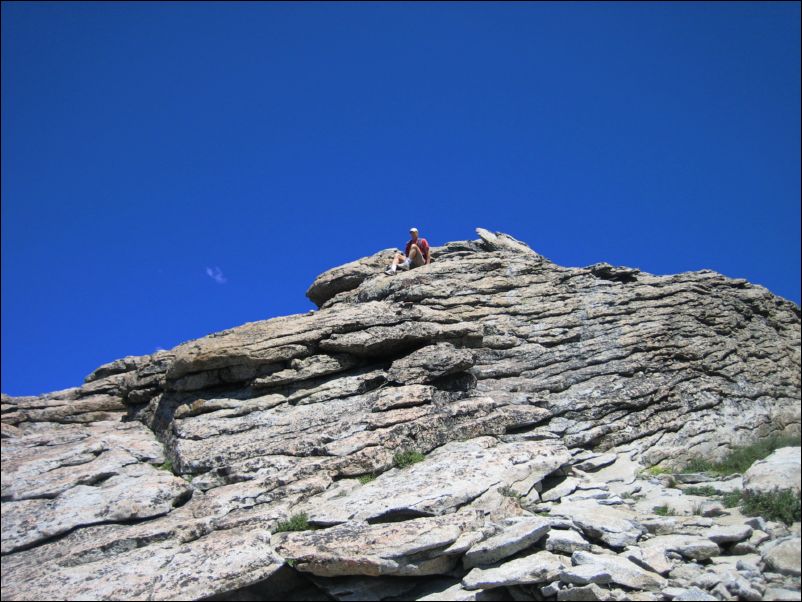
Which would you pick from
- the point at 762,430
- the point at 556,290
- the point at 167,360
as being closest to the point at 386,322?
the point at 556,290

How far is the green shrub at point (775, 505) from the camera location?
13.1 metres

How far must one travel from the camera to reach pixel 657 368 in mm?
21984

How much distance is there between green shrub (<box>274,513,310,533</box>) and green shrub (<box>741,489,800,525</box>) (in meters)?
10.9

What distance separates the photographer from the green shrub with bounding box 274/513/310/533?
49.9 ft

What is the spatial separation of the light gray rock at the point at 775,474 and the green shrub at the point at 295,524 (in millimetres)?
11220

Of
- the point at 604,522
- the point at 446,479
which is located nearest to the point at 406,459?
the point at 446,479

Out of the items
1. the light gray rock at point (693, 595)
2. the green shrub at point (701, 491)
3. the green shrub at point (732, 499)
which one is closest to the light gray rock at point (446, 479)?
the green shrub at point (701, 491)

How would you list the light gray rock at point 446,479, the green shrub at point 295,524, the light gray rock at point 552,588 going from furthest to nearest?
the green shrub at point 295,524
the light gray rock at point 446,479
the light gray rock at point 552,588

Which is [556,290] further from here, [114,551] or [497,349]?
[114,551]

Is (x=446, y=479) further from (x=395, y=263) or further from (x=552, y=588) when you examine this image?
(x=395, y=263)

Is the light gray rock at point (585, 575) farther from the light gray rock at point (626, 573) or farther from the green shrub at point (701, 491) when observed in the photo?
the green shrub at point (701, 491)

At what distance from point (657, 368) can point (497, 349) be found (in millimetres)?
6064

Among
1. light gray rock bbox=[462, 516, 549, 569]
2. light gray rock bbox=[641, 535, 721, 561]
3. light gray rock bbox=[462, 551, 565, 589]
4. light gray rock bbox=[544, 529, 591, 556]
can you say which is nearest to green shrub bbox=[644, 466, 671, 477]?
light gray rock bbox=[641, 535, 721, 561]

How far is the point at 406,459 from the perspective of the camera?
17.6m
